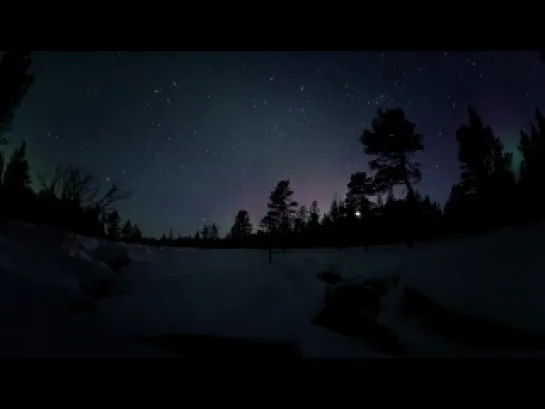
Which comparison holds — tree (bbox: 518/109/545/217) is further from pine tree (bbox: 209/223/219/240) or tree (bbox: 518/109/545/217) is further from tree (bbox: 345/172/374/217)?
pine tree (bbox: 209/223/219/240)

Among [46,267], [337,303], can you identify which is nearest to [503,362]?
[337,303]

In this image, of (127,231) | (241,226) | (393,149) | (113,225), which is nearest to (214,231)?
(241,226)

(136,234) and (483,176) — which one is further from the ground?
(483,176)

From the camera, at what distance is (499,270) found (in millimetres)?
3215

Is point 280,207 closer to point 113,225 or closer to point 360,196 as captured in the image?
point 360,196

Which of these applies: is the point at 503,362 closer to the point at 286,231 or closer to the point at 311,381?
the point at 311,381

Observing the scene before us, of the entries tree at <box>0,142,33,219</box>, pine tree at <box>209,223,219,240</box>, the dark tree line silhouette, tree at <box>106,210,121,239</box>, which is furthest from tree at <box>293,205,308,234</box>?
tree at <box>0,142,33,219</box>

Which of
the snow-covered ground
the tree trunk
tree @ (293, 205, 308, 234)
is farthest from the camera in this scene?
the tree trunk

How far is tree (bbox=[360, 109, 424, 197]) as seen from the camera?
3438mm

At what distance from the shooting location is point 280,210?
3365 millimetres

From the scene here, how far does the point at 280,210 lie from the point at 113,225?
162cm

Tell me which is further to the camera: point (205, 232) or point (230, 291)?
point (205, 232)

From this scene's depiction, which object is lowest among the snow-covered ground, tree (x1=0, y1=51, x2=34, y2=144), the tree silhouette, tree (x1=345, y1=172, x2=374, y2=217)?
the snow-covered ground

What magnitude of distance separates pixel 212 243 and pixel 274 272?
69cm
